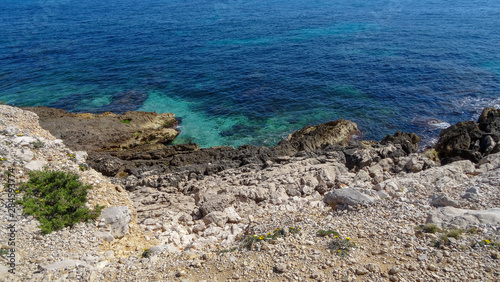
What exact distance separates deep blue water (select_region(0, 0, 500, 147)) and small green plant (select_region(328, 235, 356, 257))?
1824 centimetres

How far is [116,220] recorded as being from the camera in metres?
13.6

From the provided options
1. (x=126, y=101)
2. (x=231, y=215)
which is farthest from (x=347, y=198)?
(x=126, y=101)

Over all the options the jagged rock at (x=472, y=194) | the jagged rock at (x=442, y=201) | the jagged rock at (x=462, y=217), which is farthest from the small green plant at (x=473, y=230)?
the jagged rock at (x=472, y=194)

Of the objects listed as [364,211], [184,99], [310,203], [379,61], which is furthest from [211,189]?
[379,61]

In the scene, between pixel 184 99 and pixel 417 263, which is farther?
pixel 184 99

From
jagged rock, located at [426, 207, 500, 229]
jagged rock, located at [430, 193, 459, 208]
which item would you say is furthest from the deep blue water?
jagged rock, located at [426, 207, 500, 229]

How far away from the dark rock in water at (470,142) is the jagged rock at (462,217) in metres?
9.62

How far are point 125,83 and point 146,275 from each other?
36.5 meters

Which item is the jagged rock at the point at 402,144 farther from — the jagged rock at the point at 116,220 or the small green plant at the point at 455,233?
the jagged rock at the point at 116,220

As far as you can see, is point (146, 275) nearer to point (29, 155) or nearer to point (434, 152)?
point (29, 155)

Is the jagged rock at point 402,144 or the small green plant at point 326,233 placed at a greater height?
the small green plant at point 326,233

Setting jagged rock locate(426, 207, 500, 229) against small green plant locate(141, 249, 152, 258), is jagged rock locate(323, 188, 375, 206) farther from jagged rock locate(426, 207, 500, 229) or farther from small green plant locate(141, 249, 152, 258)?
small green plant locate(141, 249, 152, 258)

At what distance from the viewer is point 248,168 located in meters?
20.0

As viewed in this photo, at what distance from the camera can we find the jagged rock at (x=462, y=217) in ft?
37.6
